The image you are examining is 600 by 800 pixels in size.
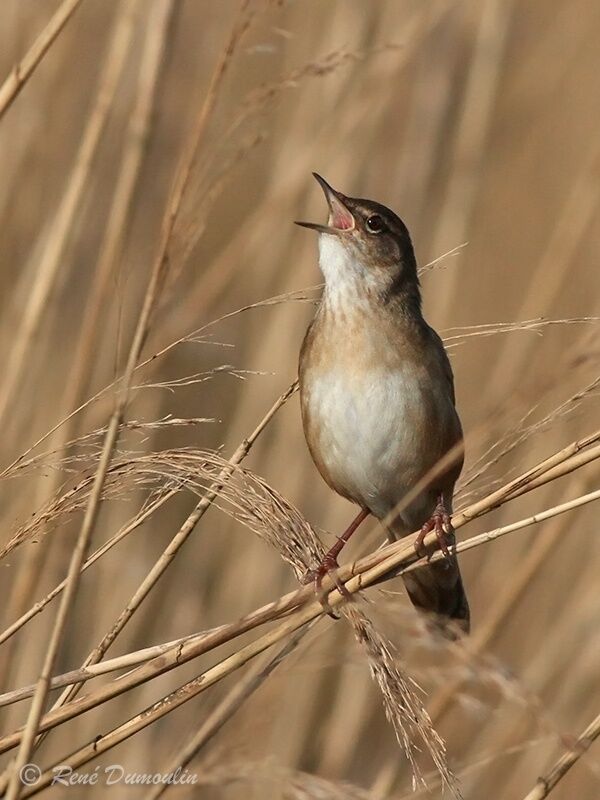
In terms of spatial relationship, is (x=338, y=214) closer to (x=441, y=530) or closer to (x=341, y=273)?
(x=341, y=273)

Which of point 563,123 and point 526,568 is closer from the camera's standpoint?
point 526,568

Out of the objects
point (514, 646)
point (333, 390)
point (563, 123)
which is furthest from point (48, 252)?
point (563, 123)

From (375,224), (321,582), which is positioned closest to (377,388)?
(375,224)

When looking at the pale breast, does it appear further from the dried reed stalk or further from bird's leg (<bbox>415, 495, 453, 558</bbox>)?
the dried reed stalk

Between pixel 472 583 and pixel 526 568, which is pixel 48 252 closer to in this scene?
pixel 526 568

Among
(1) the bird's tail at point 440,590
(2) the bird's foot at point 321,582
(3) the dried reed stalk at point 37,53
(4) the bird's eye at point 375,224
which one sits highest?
(3) the dried reed stalk at point 37,53

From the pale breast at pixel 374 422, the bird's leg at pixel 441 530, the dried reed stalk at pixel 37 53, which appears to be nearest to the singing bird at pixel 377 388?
the pale breast at pixel 374 422

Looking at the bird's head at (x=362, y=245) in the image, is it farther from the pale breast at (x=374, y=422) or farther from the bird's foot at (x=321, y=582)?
the bird's foot at (x=321, y=582)
